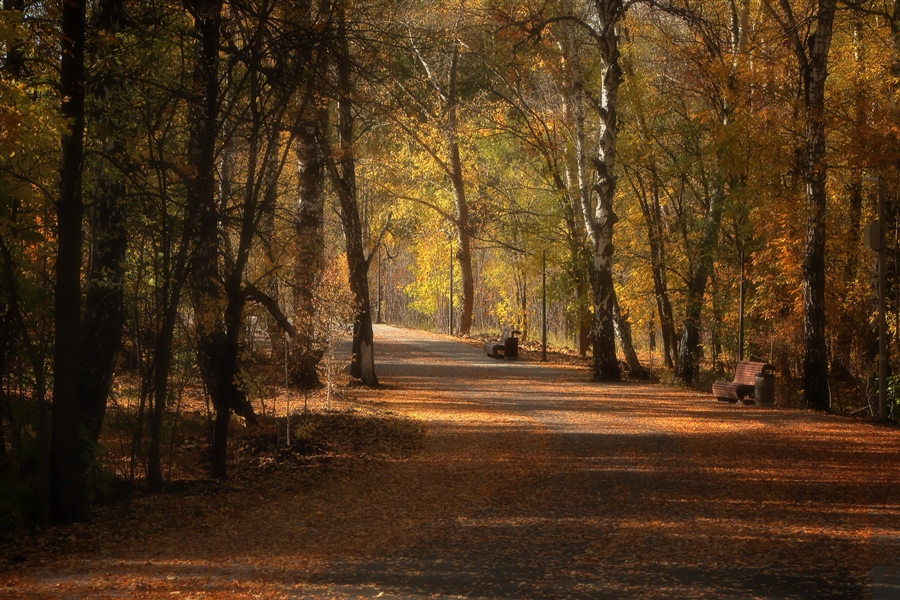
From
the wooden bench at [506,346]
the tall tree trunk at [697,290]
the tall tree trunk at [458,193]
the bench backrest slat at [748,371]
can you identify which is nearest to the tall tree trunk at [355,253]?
the bench backrest slat at [748,371]

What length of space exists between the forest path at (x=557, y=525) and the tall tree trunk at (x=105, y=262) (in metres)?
1.66

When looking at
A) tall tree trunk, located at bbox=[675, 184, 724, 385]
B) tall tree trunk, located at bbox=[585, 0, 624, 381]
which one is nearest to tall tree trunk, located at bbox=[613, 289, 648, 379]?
tall tree trunk, located at bbox=[675, 184, 724, 385]

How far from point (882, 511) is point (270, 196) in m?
7.26

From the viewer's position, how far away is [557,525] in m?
9.00

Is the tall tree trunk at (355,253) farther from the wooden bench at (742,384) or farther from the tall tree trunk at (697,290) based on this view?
the tall tree trunk at (697,290)

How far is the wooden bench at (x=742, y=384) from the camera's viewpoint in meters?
19.4

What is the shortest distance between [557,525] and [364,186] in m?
21.5

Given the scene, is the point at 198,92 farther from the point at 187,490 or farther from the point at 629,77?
the point at 629,77

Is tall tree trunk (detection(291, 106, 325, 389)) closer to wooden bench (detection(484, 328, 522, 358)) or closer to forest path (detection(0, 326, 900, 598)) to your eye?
forest path (detection(0, 326, 900, 598))

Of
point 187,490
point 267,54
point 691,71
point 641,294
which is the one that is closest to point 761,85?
point 691,71

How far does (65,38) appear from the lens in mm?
8438

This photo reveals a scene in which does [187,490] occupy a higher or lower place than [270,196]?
lower

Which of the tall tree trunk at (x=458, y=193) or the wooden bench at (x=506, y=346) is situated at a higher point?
the tall tree trunk at (x=458, y=193)

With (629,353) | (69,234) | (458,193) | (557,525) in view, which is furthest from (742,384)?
(458,193)
